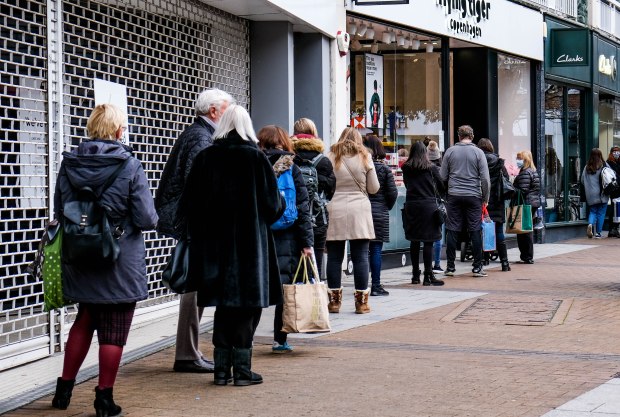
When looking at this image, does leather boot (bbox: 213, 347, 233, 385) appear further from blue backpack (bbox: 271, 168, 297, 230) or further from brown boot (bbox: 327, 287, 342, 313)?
brown boot (bbox: 327, 287, 342, 313)

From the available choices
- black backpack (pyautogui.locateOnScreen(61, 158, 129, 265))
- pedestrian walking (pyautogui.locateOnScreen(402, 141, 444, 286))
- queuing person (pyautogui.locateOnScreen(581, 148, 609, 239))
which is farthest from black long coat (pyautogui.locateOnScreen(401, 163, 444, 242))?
queuing person (pyautogui.locateOnScreen(581, 148, 609, 239))

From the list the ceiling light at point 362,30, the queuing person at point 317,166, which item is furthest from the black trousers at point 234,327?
the ceiling light at point 362,30

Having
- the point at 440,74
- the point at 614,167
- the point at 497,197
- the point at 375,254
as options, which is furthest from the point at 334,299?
the point at 614,167

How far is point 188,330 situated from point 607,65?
21636 mm

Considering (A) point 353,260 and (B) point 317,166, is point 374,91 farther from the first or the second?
(B) point 317,166

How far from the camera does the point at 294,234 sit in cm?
864

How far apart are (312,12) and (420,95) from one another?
16.4 ft

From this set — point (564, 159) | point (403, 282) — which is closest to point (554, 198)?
point (564, 159)

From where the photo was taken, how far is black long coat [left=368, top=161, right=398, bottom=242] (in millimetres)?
12719

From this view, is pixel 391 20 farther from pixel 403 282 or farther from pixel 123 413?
pixel 123 413

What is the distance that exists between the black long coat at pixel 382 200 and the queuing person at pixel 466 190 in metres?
3.03

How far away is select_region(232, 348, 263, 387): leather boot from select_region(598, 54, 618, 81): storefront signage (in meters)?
21.2

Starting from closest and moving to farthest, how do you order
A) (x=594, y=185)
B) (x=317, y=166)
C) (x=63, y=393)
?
1. (x=63, y=393)
2. (x=317, y=166)
3. (x=594, y=185)

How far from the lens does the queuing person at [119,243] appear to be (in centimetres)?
668
